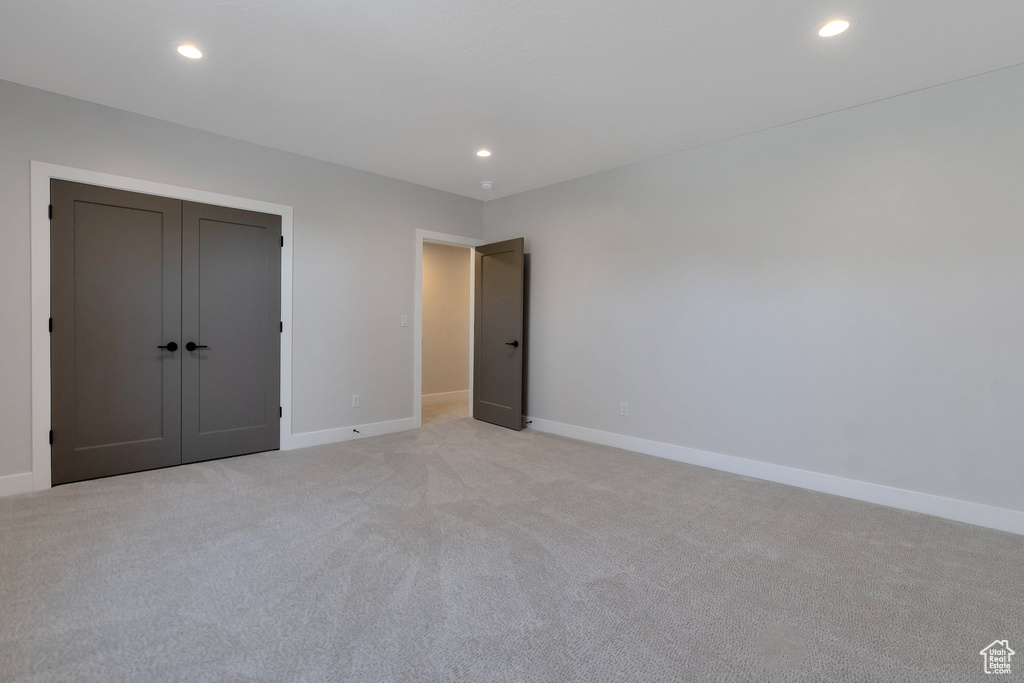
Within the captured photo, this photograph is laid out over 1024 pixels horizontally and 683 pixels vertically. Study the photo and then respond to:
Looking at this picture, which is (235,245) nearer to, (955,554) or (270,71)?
(270,71)

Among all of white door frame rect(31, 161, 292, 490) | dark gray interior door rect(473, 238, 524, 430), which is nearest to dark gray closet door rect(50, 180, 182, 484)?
white door frame rect(31, 161, 292, 490)

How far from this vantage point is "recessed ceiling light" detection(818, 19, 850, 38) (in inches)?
90.9

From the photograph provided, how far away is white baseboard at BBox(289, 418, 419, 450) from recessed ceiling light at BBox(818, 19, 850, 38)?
4.65m

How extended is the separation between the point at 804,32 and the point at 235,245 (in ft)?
14.1

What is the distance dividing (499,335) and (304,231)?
7.72 ft

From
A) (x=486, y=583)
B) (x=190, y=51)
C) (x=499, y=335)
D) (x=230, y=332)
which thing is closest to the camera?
(x=486, y=583)

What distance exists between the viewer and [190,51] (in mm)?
2623

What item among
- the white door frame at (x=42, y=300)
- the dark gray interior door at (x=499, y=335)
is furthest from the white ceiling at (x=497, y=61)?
the dark gray interior door at (x=499, y=335)

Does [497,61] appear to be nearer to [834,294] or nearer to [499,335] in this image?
[834,294]

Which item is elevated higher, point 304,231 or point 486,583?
point 304,231

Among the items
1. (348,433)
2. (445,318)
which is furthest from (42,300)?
(445,318)

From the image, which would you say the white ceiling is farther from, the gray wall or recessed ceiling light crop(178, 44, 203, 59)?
the gray wall

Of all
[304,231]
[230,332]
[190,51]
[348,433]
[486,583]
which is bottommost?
[486,583]

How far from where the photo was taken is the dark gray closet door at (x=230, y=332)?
377 centimetres
